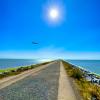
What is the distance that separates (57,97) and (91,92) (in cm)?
340

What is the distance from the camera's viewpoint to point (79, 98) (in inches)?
522

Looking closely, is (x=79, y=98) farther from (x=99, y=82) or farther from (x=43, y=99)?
(x=99, y=82)

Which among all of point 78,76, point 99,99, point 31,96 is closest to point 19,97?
point 31,96

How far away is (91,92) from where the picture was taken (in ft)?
50.4

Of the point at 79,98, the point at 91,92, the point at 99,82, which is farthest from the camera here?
the point at 99,82

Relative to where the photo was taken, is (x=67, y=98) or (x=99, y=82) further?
(x=99, y=82)

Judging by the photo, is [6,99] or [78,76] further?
[78,76]

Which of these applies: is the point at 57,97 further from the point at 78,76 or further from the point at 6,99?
the point at 78,76

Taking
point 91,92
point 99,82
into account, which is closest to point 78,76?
point 99,82

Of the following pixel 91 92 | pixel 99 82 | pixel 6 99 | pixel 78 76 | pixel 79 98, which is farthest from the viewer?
pixel 78 76

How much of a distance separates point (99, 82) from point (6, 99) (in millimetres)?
12666

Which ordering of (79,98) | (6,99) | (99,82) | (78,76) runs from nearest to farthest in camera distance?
(6,99)
(79,98)
(99,82)
(78,76)

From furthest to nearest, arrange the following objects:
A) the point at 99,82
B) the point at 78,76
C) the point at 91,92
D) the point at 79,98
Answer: the point at 78,76 < the point at 99,82 < the point at 91,92 < the point at 79,98

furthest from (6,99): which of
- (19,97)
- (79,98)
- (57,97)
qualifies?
(79,98)
